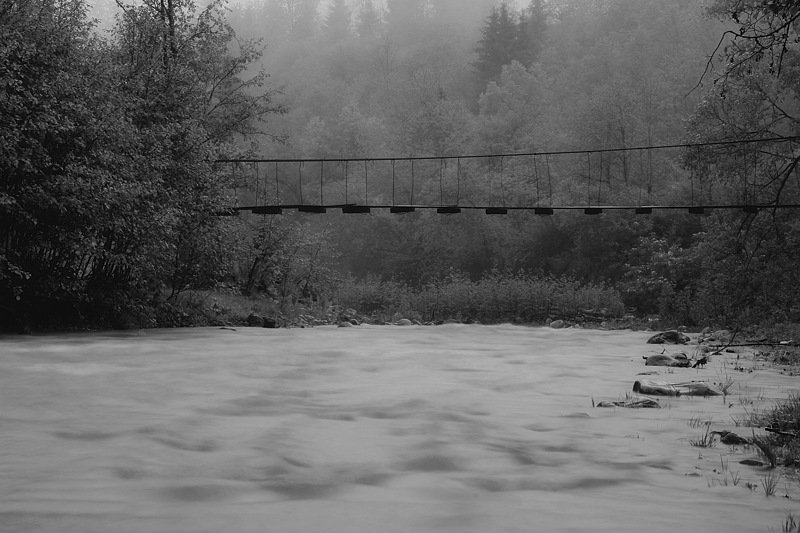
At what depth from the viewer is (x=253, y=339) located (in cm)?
1822

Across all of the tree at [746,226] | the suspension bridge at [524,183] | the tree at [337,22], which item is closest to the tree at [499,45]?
the suspension bridge at [524,183]

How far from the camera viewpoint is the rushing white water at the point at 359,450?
5.17m

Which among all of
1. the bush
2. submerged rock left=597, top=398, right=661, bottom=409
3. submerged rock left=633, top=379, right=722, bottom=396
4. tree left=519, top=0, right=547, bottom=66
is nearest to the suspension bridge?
the bush

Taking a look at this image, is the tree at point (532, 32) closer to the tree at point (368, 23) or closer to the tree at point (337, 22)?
the tree at point (368, 23)

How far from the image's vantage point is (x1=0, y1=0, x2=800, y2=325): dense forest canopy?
1634cm

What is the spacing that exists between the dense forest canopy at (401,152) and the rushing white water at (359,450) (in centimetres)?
317

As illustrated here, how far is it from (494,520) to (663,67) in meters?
56.1

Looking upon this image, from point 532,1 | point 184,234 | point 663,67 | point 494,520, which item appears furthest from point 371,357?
point 532,1

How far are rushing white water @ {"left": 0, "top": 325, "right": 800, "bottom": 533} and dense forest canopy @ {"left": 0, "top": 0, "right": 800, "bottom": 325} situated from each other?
10.4ft

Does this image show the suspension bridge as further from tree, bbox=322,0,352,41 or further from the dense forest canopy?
tree, bbox=322,0,352,41

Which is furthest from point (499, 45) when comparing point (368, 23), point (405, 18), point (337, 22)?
point (337, 22)

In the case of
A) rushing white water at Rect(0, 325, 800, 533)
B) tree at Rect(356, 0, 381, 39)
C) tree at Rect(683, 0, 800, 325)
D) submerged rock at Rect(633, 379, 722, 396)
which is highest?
tree at Rect(356, 0, 381, 39)

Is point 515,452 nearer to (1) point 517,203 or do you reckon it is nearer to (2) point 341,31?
(1) point 517,203

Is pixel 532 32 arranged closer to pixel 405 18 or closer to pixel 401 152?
pixel 401 152
